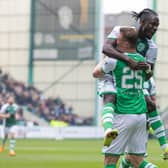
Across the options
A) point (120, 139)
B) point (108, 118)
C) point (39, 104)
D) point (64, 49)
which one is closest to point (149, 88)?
point (120, 139)

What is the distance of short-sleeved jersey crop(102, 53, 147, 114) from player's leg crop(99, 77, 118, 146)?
0.09 metres

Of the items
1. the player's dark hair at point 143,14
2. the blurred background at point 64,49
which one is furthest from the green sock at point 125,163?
the blurred background at point 64,49

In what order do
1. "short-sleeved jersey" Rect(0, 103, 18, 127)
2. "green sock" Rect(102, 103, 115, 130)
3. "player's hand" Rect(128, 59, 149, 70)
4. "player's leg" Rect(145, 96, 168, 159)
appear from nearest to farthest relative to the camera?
1. "green sock" Rect(102, 103, 115, 130)
2. "player's hand" Rect(128, 59, 149, 70)
3. "player's leg" Rect(145, 96, 168, 159)
4. "short-sleeved jersey" Rect(0, 103, 18, 127)

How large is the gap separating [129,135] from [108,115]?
402 mm

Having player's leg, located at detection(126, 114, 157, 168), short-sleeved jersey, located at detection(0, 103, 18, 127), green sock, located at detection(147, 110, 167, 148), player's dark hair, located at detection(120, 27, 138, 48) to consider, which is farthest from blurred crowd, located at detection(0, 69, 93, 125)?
player's dark hair, located at detection(120, 27, 138, 48)

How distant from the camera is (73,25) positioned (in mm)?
49531

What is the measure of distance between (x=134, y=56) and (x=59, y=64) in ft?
134

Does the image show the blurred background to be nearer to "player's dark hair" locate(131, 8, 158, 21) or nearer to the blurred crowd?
the blurred crowd

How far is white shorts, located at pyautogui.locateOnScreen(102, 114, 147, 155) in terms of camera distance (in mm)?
9086

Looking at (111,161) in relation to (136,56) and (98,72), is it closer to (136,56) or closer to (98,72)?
(98,72)

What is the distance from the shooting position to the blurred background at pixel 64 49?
48656mm

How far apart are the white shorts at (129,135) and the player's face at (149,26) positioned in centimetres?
97

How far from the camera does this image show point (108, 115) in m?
8.93

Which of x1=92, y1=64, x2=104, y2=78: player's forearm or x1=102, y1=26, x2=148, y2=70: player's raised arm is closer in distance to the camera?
x1=102, y1=26, x2=148, y2=70: player's raised arm
